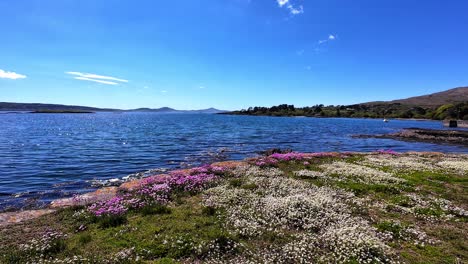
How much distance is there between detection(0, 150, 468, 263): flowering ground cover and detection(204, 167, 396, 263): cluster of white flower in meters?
0.05

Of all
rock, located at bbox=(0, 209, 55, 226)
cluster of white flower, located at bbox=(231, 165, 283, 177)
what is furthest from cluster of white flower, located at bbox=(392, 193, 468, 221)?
rock, located at bbox=(0, 209, 55, 226)

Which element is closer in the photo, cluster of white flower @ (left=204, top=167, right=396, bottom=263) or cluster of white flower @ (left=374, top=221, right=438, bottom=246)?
cluster of white flower @ (left=204, top=167, right=396, bottom=263)

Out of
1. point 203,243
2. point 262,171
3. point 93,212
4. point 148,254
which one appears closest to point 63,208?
point 93,212

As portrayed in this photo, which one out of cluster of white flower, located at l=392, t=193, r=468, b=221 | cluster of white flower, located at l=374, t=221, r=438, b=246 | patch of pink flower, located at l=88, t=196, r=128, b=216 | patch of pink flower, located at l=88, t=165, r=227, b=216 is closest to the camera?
cluster of white flower, located at l=374, t=221, r=438, b=246

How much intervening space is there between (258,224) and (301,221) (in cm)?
214

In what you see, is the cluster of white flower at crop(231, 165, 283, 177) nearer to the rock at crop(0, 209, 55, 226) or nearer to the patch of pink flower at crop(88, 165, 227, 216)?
the patch of pink flower at crop(88, 165, 227, 216)

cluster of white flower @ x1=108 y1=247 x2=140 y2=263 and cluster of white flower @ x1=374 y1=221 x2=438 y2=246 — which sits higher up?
cluster of white flower @ x1=108 y1=247 x2=140 y2=263

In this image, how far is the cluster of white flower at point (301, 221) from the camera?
1038 centimetres

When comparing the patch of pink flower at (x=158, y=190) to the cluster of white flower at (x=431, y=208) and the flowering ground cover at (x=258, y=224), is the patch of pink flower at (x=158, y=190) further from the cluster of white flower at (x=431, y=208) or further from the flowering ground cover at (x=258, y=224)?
the cluster of white flower at (x=431, y=208)

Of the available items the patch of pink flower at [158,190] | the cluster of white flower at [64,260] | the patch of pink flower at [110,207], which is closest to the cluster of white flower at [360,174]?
the patch of pink flower at [158,190]

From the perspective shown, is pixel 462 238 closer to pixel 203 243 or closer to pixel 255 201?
pixel 255 201

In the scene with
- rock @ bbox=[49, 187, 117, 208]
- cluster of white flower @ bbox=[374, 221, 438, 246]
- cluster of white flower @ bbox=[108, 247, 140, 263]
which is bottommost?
rock @ bbox=[49, 187, 117, 208]

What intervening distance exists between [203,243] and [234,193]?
6.70 m

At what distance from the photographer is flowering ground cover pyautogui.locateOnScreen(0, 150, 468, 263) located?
10.3 m
